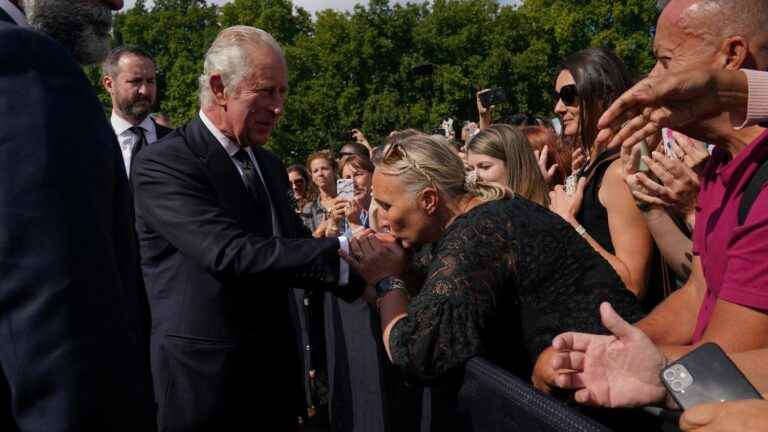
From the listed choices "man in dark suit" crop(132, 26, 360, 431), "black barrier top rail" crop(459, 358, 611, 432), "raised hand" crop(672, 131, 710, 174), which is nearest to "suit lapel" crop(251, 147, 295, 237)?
"man in dark suit" crop(132, 26, 360, 431)

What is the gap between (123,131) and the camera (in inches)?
196

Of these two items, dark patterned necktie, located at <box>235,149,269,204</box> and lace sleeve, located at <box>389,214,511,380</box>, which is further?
dark patterned necktie, located at <box>235,149,269,204</box>

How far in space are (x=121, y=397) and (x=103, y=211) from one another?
410mm

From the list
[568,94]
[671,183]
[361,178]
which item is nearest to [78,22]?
[671,183]

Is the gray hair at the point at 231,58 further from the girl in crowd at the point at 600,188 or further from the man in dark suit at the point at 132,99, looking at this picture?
the man in dark suit at the point at 132,99

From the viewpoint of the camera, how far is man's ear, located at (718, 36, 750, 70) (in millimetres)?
1973

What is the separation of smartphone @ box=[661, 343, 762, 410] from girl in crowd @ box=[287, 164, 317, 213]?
796 cm

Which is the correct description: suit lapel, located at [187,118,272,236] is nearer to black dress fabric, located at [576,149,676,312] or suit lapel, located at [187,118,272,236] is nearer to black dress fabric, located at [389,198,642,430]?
black dress fabric, located at [389,198,642,430]

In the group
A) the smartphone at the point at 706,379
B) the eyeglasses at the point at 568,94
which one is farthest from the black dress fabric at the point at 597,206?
the smartphone at the point at 706,379

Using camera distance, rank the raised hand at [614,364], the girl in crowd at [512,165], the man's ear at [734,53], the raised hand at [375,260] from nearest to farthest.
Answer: the raised hand at [614,364]
the man's ear at [734,53]
the raised hand at [375,260]
the girl in crowd at [512,165]

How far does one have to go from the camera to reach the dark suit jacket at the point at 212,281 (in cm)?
274

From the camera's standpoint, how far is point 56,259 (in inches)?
59.6

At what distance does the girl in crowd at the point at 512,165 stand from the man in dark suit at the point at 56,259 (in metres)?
2.48

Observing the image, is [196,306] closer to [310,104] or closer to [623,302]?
[623,302]
